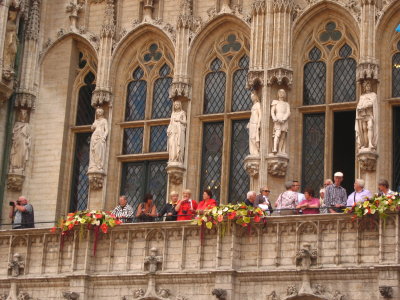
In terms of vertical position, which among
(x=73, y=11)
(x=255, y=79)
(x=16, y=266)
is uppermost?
(x=73, y=11)

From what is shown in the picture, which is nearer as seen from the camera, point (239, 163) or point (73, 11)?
point (239, 163)

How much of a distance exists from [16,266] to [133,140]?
615 cm

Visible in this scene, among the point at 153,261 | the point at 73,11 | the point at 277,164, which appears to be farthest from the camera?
the point at 73,11

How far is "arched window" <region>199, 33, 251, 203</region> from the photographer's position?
2858 centimetres

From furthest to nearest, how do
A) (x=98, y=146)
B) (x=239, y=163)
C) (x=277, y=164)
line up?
(x=98, y=146) → (x=239, y=163) → (x=277, y=164)

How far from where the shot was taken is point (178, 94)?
29.1 metres

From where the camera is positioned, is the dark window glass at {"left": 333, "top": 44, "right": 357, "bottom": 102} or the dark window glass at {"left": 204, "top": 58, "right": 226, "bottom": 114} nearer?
the dark window glass at {"left": 333, "top": 44, "right": 357, "bottom": 102}

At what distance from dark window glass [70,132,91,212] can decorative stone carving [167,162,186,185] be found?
3.36 metres

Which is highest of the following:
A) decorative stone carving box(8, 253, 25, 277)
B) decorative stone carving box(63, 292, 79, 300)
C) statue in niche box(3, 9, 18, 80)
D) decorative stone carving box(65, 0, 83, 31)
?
decorative stone carving box(65, 0, 83, 31)

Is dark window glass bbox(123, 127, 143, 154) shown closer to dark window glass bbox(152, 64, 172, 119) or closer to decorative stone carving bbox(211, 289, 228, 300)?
dark window glass bbox(152, 64, 172, 119)

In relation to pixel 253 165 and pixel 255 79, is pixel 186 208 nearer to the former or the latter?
pixel 253 165

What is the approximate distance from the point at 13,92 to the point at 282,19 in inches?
342

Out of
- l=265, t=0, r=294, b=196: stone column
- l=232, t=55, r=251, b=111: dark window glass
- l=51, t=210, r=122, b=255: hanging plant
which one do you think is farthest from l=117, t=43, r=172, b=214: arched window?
l=51, t=210, r=122, b=255: hanging plant

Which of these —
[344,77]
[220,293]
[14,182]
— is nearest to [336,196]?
[220,293]
